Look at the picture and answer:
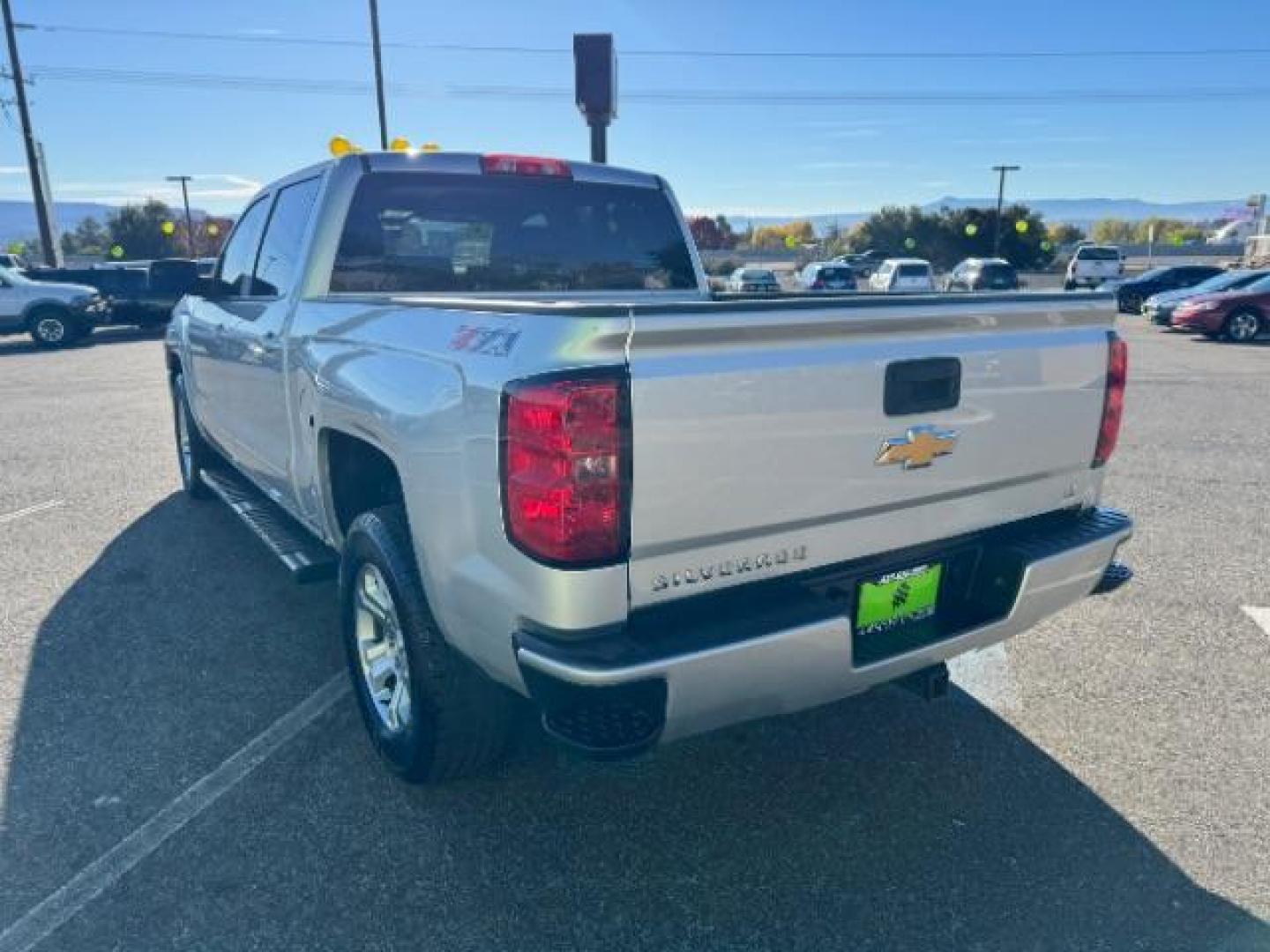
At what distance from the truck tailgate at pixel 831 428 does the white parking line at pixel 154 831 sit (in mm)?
1710

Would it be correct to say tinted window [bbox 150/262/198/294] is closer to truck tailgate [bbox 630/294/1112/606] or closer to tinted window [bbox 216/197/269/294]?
tinted window [bbox 216/197/269/294]

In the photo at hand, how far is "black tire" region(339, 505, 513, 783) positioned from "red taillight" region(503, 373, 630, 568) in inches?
27.0

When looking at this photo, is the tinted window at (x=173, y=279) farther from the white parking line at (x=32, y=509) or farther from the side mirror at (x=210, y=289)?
the white parking line at (x=32, y=509)

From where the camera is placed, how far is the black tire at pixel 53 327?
19.1 m

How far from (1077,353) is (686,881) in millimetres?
2002

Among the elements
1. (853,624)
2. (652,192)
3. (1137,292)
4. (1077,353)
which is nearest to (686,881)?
(853,624)

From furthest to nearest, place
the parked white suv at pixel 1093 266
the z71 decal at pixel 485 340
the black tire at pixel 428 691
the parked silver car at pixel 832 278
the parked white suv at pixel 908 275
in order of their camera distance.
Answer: the parked white suv at pixel 1093 266 < the parked silver car at pixel 832 278 < the parked white suv at pixel 908 275 < the black tire at pixel 428 691 < the z71 decal at pixel 485 340

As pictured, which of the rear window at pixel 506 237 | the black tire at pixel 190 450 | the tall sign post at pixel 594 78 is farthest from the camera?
the tall sign post at pixel 594 78

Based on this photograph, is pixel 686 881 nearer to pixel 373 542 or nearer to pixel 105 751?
pixel 373 542

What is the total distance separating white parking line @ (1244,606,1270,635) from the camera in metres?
4.22

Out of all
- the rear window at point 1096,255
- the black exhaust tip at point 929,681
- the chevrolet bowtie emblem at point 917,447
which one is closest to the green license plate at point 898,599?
the black exhaust tip at point 929,681

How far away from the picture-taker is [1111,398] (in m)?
3.05

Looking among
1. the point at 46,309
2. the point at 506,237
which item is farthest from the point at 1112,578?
the point at 46,309

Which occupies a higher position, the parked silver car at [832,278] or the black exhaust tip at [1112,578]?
the black exhaust tip at [1112,578]
